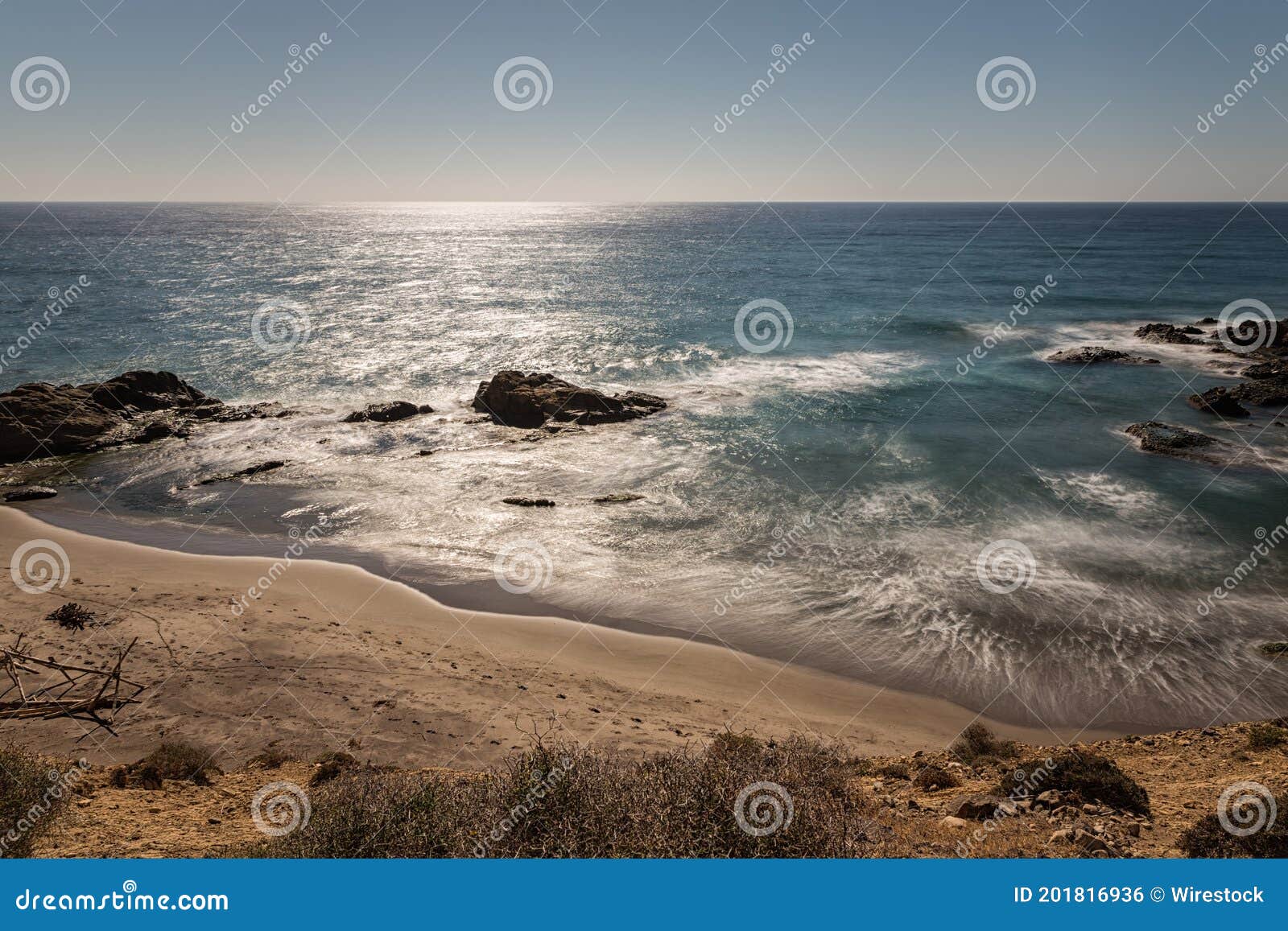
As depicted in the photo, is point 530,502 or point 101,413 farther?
point 101,413

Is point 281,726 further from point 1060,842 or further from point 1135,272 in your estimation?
point 1135,272

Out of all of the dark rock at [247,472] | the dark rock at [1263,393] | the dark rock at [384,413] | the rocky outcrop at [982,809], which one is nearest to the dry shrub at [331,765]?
the rocky outcrop at [982,809]

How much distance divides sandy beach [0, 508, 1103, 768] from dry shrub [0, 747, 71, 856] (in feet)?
5.85

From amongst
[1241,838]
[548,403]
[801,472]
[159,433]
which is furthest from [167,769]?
[159,433]

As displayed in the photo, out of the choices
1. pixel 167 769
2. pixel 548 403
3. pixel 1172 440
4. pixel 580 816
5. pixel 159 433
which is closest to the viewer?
pixel 580 816

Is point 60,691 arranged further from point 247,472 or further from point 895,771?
point 247,472

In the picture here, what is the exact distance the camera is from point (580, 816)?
6.62 meters

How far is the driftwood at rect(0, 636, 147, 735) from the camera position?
33.3ft

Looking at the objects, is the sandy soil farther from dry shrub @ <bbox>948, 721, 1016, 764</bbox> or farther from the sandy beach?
the sandy beach

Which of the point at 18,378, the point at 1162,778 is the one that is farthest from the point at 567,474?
the point at 18,378

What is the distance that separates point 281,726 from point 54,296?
64744 mm

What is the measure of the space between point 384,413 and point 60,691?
64.1ft

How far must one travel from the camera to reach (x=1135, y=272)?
7075 cm

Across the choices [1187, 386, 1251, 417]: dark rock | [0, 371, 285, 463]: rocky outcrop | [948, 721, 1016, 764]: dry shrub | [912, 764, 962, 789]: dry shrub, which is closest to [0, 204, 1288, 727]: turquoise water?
[1187, 386, 1251, 417]: dark rock
